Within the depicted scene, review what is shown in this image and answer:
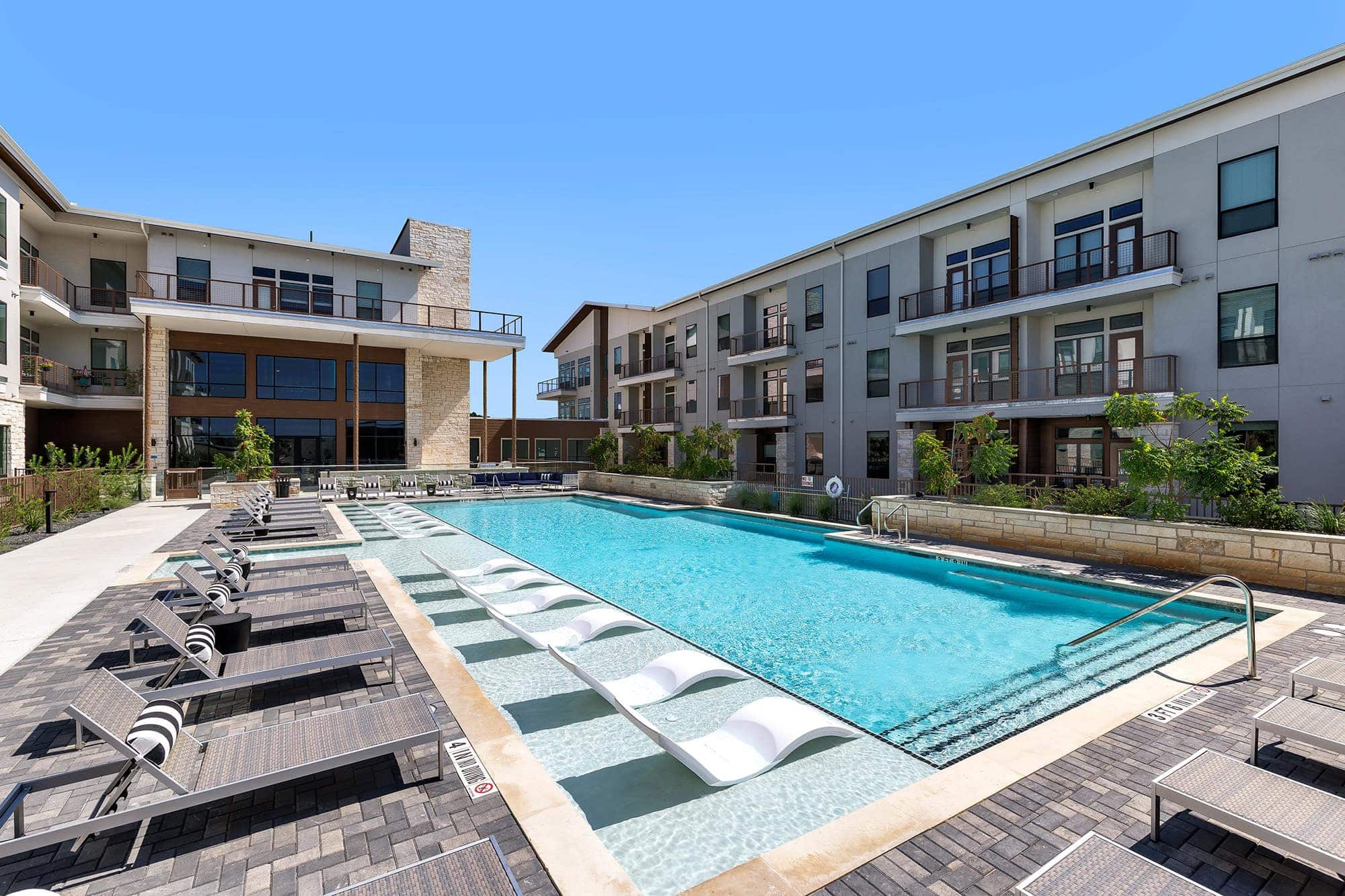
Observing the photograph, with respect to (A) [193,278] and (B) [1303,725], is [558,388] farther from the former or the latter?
(B) [1303,725]

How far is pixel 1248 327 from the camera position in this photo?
535 inches

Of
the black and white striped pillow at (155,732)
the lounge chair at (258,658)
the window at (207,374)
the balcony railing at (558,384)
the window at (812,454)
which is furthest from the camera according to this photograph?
the balcony railing at (558,384)

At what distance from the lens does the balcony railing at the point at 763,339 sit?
999 inches

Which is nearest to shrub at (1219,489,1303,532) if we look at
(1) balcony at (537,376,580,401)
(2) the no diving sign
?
(2) the no diving sign

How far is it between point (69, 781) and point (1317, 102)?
20.9m

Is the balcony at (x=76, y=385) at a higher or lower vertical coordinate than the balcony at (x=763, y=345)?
lower

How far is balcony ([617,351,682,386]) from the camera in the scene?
32.1m

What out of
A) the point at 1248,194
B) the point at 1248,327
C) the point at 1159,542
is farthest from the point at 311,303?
the point at 1248,327

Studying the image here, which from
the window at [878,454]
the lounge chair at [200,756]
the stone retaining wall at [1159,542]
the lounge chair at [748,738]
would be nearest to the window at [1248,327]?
the stone retaining wall at [1159,542]

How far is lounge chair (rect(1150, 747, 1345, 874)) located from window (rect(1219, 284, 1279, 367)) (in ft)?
47.6

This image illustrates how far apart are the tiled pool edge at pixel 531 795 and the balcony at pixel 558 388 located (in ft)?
125

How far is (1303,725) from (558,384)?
4353cm

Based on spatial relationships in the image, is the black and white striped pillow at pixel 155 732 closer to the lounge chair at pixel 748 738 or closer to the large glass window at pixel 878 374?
the lounge chair at pixel 748 738

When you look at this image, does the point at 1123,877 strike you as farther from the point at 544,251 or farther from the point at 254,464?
the point at 544,251
